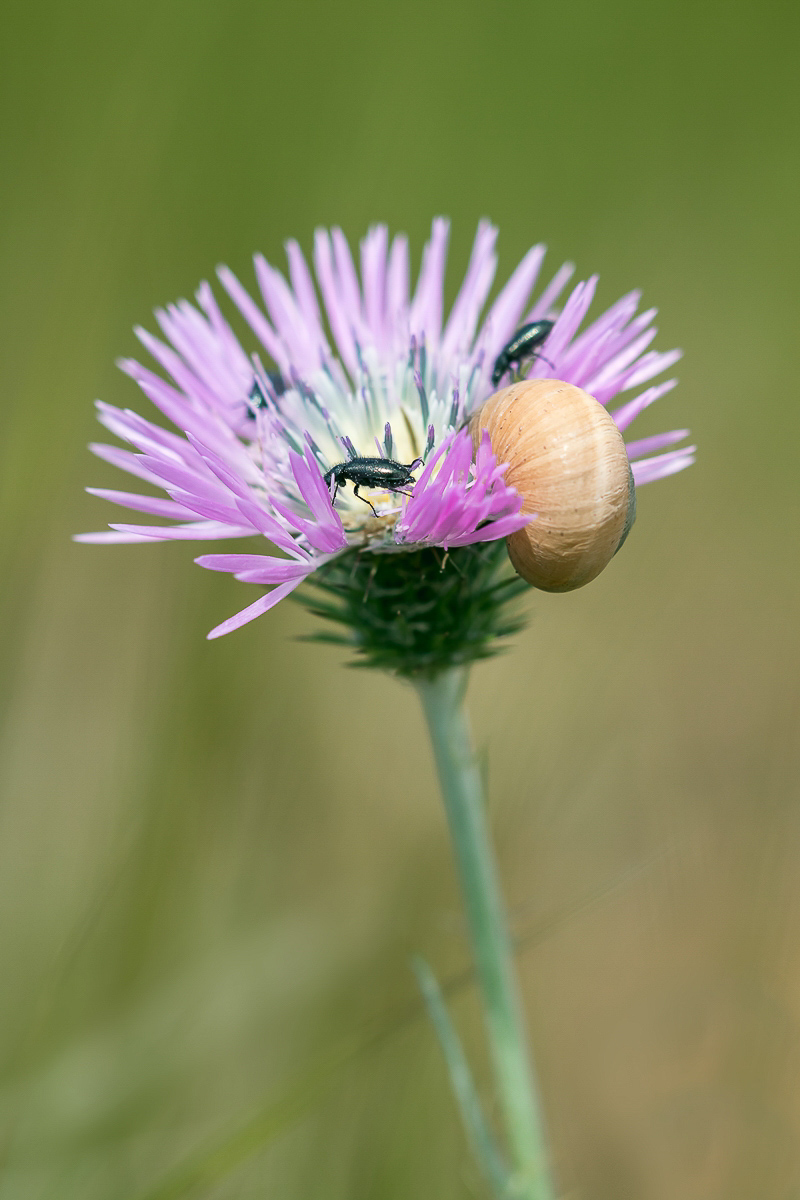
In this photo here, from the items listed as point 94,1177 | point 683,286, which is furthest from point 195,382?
point 683,286

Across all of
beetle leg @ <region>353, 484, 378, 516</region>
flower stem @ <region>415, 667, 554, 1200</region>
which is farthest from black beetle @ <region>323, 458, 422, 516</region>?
flower stem @ <region>415, 667, 554, 1200</region>

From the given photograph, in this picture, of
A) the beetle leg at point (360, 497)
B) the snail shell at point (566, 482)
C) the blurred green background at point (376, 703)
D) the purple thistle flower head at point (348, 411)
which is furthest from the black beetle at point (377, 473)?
the blurred green background at point (376, 703)

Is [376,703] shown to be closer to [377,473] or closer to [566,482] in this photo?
[377,473]

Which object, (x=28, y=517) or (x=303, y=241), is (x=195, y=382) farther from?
(x=303, y=241)

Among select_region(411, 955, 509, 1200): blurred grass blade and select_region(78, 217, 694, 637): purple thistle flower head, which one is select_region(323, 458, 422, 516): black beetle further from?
select_region(411, 955, 509, 1200): blurred grass blade

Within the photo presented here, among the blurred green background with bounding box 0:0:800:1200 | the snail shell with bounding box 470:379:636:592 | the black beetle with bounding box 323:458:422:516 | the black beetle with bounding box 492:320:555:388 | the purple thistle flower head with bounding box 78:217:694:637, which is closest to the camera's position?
the snail shell with bounding box 470:379:636:592
